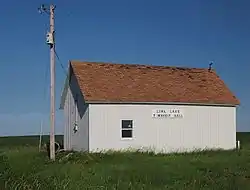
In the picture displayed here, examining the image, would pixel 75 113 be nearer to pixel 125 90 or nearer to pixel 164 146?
pixel 125 90

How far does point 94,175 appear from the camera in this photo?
18.0 meters

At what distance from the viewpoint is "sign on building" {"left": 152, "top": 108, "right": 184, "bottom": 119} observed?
97.6 feet

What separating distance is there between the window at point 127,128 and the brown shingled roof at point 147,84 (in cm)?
133

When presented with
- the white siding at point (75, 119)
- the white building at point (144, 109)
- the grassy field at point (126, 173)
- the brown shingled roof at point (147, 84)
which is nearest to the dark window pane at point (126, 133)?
the white building at point (144, 109)

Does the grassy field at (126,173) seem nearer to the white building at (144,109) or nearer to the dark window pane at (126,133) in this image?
the dark window pane at (126,133)

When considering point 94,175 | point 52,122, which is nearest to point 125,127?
point 52,122

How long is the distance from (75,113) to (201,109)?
8122mm

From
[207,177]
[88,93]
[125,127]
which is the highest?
[88,93]

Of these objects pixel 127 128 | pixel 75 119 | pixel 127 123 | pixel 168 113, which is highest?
pixel 168 113

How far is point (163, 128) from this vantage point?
2989 cm

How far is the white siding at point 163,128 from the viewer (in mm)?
28219

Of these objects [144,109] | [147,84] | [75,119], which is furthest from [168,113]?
[75,119]

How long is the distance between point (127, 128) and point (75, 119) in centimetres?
404

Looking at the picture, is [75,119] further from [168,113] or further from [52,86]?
[168,113]
